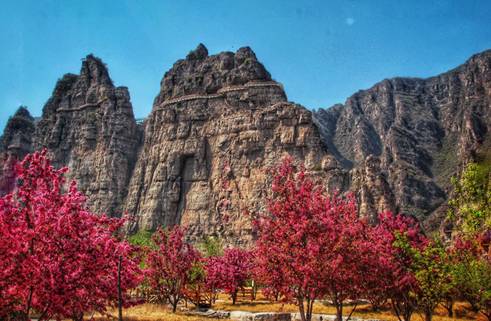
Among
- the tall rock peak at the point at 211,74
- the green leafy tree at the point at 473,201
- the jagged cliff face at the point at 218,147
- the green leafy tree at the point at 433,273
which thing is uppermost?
the tall rock peak at the point at 211,74

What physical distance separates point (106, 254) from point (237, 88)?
96.9m

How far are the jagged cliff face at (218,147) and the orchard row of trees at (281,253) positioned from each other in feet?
226

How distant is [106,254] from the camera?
1304 centimetres

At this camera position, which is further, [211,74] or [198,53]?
[198,53]

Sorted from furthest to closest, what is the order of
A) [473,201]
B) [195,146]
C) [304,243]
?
[195,146] < [473,201] < [304,243]

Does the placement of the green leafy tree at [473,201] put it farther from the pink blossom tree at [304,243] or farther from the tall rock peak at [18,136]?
the tall rock peak at [18,136]

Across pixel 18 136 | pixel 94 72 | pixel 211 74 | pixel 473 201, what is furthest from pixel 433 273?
pixel 18 136

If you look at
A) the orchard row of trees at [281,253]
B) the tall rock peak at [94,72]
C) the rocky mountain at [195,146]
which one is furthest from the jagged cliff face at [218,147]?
the orchard row of trees at [281,253]

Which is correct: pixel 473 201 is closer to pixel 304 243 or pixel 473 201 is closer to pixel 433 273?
pixel 433 273

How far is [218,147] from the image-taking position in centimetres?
10125

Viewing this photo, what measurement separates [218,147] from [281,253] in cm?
8554

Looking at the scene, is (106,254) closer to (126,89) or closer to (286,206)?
(286,206)

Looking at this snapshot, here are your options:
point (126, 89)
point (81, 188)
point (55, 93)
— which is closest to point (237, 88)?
point (126, 89)

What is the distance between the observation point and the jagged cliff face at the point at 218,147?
308 feet
